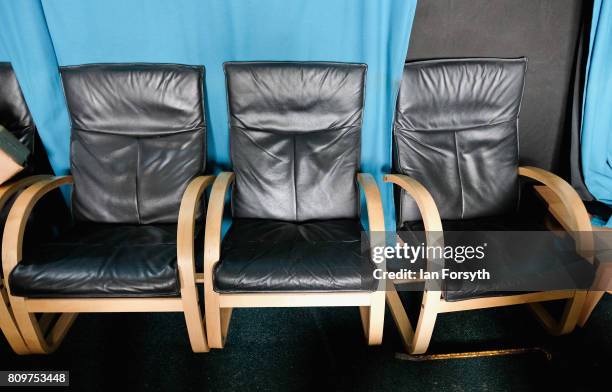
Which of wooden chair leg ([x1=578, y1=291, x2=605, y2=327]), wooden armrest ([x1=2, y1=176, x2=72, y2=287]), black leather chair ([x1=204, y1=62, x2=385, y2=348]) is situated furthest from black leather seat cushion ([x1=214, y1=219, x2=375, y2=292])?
wooden chair leg ([x1=578, y1=291, x2=605, y2=327])

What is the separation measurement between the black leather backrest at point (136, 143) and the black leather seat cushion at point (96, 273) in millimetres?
319

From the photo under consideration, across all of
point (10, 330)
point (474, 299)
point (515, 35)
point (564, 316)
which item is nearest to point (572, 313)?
point (564, 316)

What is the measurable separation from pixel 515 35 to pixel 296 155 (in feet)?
3.91

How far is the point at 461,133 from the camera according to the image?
5.53ft

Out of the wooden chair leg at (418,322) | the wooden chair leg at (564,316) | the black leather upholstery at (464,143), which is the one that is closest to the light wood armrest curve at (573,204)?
the black leather upholstery at (464,143)

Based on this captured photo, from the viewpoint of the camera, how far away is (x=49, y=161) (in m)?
1.78

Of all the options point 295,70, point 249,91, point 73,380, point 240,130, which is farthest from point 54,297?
point 295,70

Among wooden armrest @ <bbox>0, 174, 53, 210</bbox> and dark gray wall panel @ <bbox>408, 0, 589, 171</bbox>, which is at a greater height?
dark gray wall panel @ <bbox>408, 0, 589, 171</bbox>

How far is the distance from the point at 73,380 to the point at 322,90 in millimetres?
1513

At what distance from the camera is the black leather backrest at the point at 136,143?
5.15 ft

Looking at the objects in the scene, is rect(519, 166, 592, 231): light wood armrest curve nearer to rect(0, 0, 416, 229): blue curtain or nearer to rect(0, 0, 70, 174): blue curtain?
rect(0, 0, 416, 229): blue curtain

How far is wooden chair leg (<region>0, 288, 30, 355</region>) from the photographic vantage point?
4.30ft

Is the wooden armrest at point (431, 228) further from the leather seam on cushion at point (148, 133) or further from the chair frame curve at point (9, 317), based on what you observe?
the chair frame curve at point (9, 317)

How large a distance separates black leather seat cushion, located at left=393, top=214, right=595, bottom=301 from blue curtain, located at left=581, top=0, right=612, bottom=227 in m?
0.61
